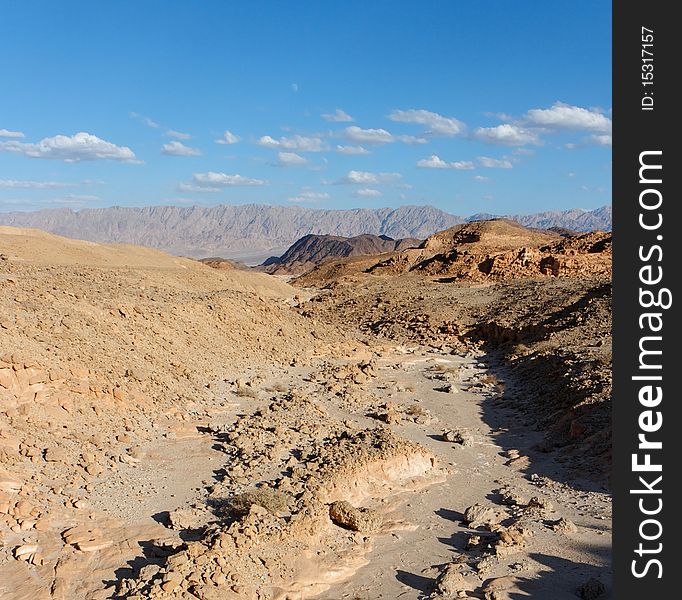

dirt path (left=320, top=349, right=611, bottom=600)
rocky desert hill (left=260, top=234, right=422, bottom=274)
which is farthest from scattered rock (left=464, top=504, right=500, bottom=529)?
rocky desert hill (left=260, top=234, right=422, bottom=274)

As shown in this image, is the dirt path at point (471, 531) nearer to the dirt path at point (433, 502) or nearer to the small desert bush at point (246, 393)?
the dirt path at point (433, 502)


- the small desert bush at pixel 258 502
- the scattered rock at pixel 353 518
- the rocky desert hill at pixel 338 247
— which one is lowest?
the scattered rock at pixel 353 518

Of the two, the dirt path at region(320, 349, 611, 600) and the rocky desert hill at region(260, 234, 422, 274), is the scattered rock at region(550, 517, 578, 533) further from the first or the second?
the rocky desert hill at region(260, 234, 422, 274)

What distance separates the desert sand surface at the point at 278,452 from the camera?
20.1 ft

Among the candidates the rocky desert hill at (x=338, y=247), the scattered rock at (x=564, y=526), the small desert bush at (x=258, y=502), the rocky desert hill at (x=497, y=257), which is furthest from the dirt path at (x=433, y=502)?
the rocky desert hill at (x=338, y=247)

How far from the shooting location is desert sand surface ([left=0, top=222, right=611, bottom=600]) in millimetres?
6117

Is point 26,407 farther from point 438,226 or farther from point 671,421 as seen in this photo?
point 438,226

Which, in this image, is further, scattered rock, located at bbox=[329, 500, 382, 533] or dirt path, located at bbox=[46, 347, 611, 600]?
scattered rock, located at bbox=[329, 500, 382, 533]

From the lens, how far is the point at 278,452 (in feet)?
29.7

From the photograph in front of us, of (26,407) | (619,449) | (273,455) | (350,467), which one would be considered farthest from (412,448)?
(26,407)

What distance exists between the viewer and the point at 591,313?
58.7 feet

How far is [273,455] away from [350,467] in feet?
4.20

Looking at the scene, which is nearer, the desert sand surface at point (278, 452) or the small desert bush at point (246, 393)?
the desert sand surface at point (278, 452)

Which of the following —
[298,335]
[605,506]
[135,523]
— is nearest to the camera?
[135,523]
